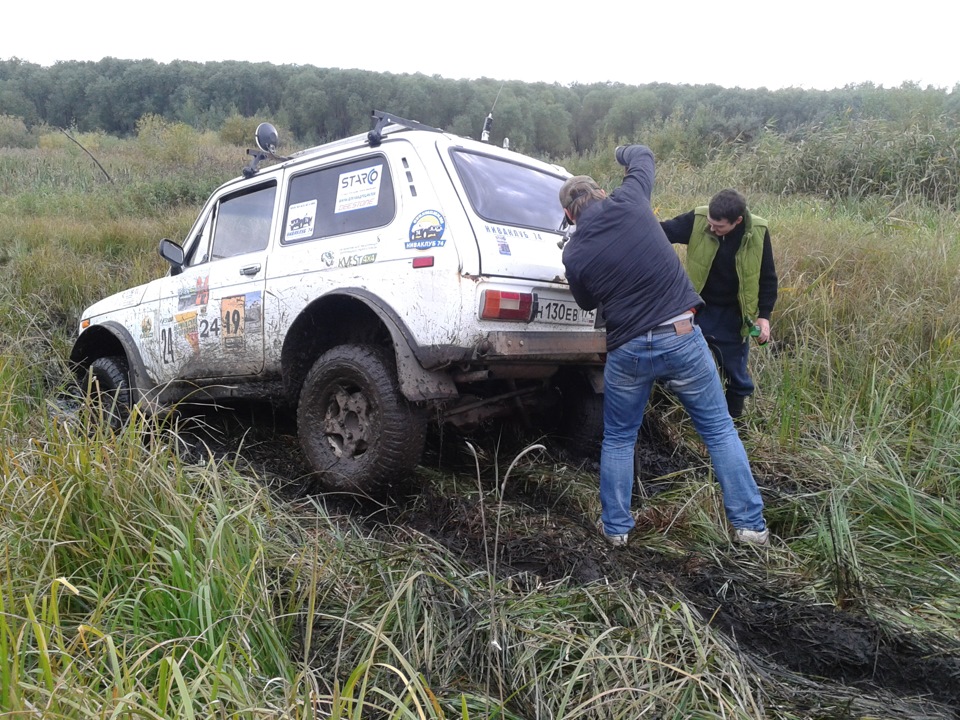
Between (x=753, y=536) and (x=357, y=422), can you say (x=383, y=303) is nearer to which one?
(x=357, y=422)

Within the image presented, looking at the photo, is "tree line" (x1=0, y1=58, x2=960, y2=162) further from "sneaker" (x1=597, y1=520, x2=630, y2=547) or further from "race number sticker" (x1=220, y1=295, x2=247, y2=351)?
"race number sticker" (x1=220, y1=295, x2=247, y2=351)

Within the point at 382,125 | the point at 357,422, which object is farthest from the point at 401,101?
the point at 357,422

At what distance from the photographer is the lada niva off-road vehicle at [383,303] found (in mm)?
3336

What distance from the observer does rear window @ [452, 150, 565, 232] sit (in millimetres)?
3633

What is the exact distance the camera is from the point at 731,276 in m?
4.27

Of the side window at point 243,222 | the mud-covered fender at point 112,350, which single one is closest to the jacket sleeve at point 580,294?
the side window at point 243,222

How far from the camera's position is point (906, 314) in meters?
4.75

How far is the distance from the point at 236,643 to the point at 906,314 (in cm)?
465

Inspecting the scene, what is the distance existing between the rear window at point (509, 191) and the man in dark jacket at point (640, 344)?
506mm

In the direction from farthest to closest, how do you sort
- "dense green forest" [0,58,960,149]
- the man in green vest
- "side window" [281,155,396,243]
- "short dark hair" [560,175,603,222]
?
"dense green forest" [0,58,960,149] < the man in green vest < "side window" [281,155,396,243] < "short dark hair" [560,175,603,222]

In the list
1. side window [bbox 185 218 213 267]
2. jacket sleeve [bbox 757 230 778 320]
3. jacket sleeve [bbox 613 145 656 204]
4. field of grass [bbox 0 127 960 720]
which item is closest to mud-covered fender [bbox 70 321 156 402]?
field of grass [bbox 0 127 960 720]

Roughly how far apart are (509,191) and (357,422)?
1504 millimetres

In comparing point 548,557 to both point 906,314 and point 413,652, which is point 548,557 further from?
point 906,314

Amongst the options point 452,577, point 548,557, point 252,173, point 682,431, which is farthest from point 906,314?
point 252,173
